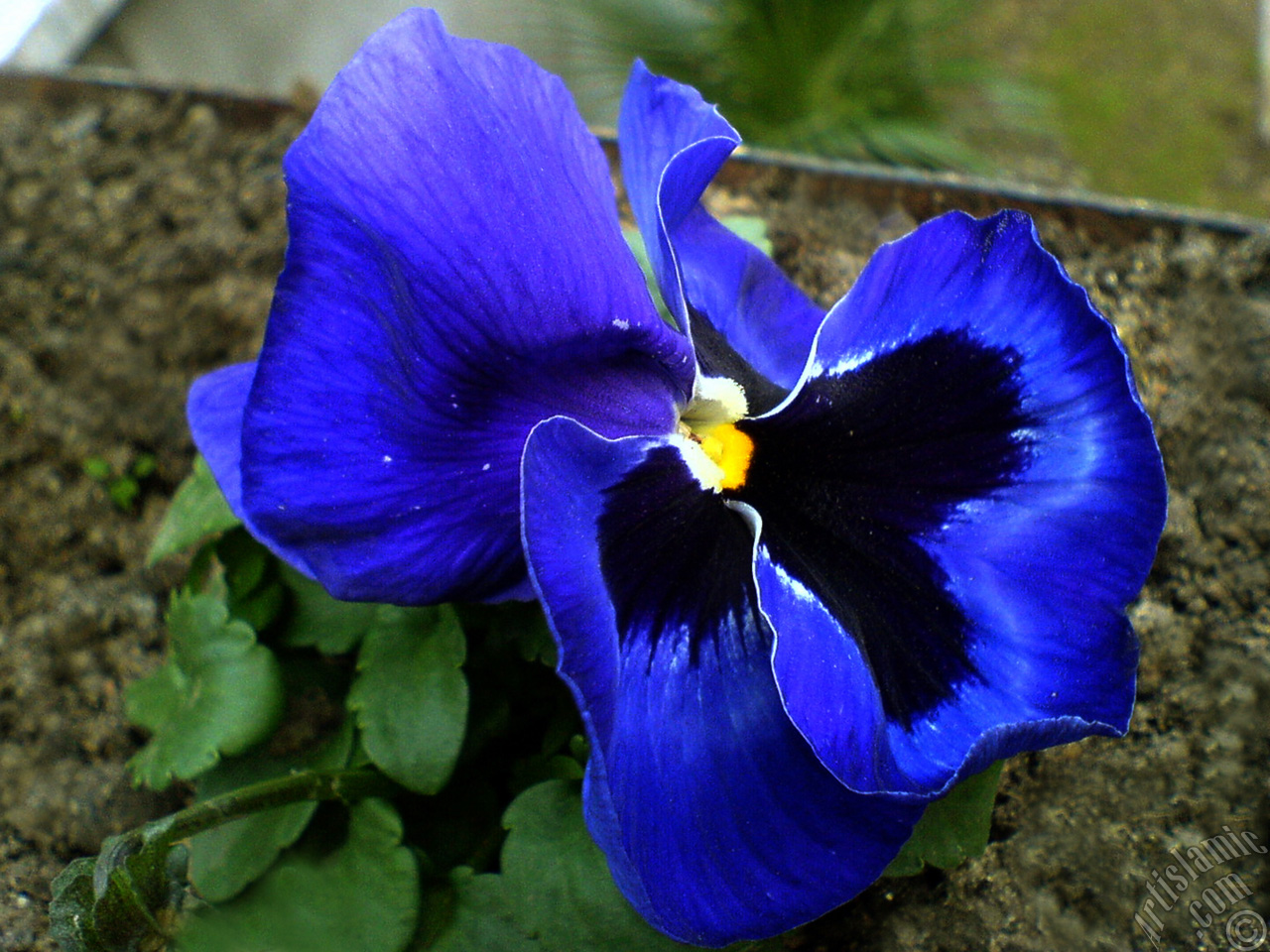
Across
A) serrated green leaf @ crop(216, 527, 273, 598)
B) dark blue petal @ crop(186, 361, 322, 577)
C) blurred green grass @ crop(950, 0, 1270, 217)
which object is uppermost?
dark blue petal @ crop(186, 361, 322, 577)

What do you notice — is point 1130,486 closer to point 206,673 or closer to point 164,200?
point 206,673

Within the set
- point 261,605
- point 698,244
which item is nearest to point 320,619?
point 261,605

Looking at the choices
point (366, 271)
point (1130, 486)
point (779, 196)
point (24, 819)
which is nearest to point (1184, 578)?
point (1130, 486)

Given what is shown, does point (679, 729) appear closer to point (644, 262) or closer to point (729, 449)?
point (729, 449)

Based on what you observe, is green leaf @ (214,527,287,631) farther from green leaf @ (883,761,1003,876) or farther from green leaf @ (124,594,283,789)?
green leaf @ (883,761,1003,876)

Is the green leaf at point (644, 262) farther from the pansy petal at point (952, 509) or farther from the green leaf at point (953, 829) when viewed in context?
the green leaf at point (953, 829)

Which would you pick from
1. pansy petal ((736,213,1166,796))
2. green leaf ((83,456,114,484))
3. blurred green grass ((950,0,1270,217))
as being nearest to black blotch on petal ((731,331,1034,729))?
pansy petal ((736,213,1166,796))

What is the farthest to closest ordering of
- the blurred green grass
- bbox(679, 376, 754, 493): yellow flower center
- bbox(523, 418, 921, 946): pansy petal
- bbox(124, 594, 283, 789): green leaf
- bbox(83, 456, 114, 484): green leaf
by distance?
the blurred green grass → bbox(83, 456, 114, 484): green leaf → bbox(124, 594, 283, 789): green leaf → bbox(679, 376, 754, 493): yellow flower center → bbox(523, 418, 921, 946): pansy petal
